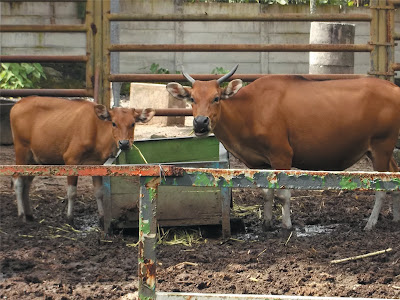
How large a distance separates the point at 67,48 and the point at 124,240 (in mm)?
11062

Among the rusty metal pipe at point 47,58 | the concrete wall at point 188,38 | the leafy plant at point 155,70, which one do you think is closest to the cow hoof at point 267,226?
the rusty metal pipe at point 47,58

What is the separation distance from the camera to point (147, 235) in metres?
3.57

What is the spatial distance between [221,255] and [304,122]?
1.64m

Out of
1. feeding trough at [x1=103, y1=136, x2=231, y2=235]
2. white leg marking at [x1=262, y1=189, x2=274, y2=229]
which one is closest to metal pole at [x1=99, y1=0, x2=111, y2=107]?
feeding trough at [x1=103, y1=136, x2=231, y2=235]

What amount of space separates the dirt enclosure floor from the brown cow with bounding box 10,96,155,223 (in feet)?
1.23

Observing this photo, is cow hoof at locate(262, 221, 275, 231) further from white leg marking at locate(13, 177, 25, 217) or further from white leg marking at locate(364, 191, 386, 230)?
white leg marking at locate(13, 177, 25, 217)

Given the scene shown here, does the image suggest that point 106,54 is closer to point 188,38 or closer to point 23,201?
point 23,201

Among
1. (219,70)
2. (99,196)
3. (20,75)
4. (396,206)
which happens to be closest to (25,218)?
(99,196)

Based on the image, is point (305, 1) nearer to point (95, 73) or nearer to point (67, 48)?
point (67, 48)

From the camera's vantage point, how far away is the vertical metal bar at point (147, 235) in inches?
140

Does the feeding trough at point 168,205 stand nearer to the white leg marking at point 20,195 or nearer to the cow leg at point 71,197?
the cow leg at point 71,197

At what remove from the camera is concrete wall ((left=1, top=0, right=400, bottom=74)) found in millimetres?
16500

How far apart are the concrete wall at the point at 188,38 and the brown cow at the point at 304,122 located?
9749mm

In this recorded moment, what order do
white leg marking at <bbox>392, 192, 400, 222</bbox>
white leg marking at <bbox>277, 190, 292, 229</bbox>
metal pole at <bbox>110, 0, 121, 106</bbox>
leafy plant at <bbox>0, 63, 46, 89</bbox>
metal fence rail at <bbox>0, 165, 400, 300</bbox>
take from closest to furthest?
metal fence rail at <bbox>0, 165, 400, 300</bbox> → white leg marking at <bbox>277, 190, 292, 229</bbox> → white leg marking at <bbox>392, 192, 400, 222</bbox> → metal pole at <bbox>110, 0, 121, 106</bbox> → leafy plant at <bbox>0, 63, 46, 89</bbox>
